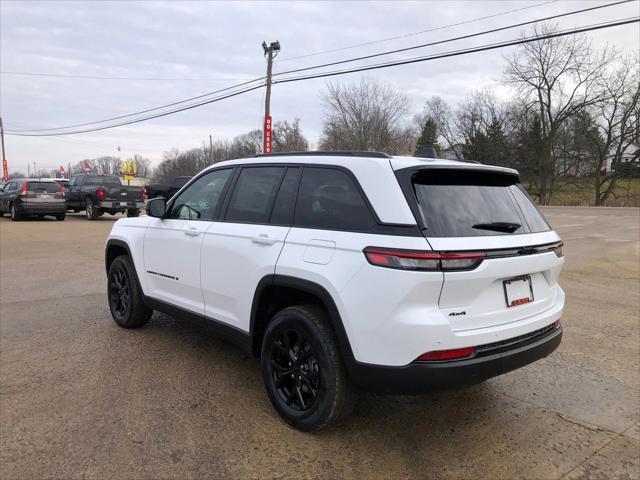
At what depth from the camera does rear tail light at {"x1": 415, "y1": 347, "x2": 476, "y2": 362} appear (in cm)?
254

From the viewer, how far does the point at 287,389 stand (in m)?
3.23

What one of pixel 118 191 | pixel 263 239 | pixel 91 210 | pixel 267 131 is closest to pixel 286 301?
pixel 263 239

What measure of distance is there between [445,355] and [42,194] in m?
19.8

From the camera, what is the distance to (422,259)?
2.49 m

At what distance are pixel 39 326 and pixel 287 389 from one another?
347 centimetres

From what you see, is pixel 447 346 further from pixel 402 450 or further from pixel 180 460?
pixel 180 460

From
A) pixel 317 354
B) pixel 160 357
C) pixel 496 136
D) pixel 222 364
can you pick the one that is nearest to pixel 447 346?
pixel 317 354

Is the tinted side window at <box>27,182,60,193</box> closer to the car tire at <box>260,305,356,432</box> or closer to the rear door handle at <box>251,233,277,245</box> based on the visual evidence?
the rear door handle at <box>251,233,277,245</box>

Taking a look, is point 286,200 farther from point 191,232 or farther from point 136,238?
point 136,238

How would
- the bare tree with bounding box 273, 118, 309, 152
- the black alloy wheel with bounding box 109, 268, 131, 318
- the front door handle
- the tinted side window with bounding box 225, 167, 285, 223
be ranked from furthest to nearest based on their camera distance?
the bare tree with bounding box 273, 118, 309, 152, the black alloy wheel with bounding box 109, 268, 131, 318, the front door handle, the tinted side window with bounding box 225, 167, 285, 223

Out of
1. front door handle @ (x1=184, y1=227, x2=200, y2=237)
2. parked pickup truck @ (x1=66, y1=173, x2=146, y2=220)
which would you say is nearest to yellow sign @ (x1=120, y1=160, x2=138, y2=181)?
parked pickup truck @ (x1=66, y1=173, x2=146, y2=220)

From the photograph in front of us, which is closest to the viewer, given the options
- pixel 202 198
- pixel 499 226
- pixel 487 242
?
pixel 487 242

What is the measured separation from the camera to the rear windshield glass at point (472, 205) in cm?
268

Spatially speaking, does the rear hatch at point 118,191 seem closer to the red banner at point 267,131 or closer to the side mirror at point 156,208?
the red banner at point 267,131
